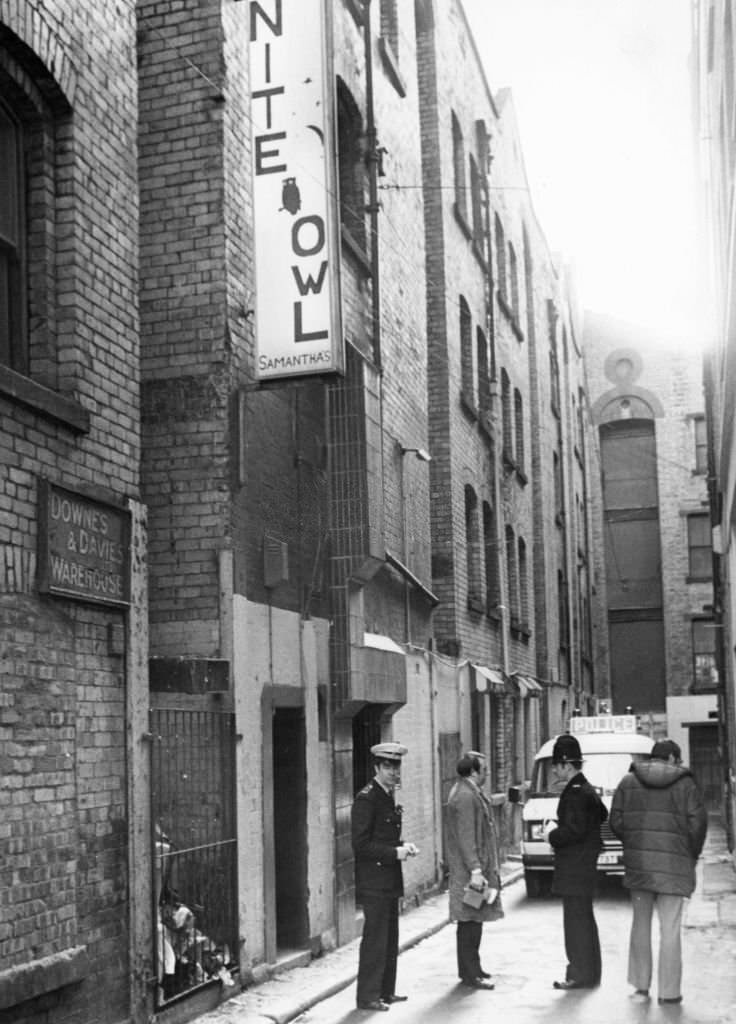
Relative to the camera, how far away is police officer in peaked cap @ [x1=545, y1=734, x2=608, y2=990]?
391 inches

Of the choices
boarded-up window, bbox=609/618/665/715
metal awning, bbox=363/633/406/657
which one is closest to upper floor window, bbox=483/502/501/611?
metal awning, bbox=363/633/406/657

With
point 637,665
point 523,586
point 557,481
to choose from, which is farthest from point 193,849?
point 637,665

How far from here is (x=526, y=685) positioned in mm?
24828

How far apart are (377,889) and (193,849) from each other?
1273 mm

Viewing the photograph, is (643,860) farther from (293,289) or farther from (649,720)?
(649,720)

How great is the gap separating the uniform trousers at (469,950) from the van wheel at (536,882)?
22.8 feet

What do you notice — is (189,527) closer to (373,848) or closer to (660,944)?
(373,848)

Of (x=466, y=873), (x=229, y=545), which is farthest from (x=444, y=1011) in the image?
(x=229, y=545)

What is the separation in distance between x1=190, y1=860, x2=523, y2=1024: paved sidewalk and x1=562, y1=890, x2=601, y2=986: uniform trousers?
174 centimetres

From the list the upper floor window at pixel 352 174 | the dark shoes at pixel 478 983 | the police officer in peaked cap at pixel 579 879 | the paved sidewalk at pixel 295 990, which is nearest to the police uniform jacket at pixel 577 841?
the police officer in peaked cap at pixel 579 879

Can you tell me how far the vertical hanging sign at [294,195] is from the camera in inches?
407

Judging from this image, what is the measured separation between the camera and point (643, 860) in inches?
379

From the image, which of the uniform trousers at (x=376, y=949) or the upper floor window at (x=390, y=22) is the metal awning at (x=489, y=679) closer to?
the upper floor window at (x=390, y=22)

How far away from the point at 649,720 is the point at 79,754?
35567mm
